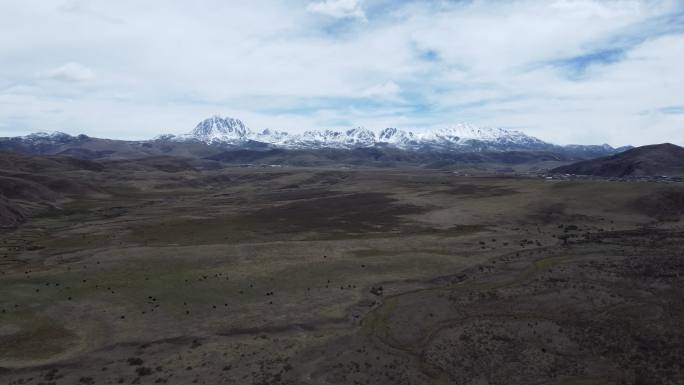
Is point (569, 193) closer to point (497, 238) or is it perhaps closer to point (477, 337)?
point (497, 238)

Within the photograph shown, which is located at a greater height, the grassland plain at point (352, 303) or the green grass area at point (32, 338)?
the grassland plain at point (352, 303)

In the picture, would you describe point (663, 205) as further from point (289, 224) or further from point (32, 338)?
point (32, 338)

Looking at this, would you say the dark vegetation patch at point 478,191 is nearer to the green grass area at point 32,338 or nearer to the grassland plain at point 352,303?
the grassland plain at point 352,303

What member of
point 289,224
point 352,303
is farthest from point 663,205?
point 352,303

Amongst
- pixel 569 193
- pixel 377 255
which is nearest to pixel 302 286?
pixel 377 255

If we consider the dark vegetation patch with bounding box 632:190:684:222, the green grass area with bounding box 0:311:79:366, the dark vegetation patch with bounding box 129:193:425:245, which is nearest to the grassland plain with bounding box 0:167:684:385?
the green grass area with bounding box 0:311:79:366

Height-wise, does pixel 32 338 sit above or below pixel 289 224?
below

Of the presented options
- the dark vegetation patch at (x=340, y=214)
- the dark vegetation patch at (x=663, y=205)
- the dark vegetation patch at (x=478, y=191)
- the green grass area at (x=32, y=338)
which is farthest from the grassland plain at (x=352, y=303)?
the dark vegetation patch at (x=478, y=191)

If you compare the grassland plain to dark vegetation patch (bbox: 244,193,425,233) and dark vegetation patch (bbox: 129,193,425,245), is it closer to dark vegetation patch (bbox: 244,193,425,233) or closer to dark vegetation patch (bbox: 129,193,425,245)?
dark vegetation patch (bbox: 129,193,425,245)
